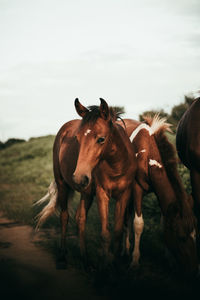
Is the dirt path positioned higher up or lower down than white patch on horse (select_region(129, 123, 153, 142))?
lower down

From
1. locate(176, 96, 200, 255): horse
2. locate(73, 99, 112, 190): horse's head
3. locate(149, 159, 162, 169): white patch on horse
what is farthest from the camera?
locate(149, 159, 162, 169): white patch on horse

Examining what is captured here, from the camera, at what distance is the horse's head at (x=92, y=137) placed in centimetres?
367

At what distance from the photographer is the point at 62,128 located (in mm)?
6074

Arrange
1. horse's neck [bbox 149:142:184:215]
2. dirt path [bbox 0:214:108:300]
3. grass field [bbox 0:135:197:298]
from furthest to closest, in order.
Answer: horse's neck [bbox 149:142:184:215]
grass field [bbox 0:135:197:298]
dirt path [bbox 0:214:108:300]

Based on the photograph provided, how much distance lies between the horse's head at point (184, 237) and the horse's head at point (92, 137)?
1.21 meters

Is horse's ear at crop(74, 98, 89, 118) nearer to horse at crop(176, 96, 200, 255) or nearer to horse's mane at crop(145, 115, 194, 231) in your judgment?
horse's mane at crop(145, 115, 194, 231)

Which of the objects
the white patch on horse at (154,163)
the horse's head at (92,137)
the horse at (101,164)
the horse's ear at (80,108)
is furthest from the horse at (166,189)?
the horse's ear at (80,108)

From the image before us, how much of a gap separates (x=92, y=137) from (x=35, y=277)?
2.10m

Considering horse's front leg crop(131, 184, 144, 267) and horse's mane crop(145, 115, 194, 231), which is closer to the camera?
horse's mane crop(145, 115, 194, 231)

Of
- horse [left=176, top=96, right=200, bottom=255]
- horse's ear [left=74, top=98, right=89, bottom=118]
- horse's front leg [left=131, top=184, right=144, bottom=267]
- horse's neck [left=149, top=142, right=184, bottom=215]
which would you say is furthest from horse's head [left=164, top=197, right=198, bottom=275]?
horse's ear [left=74, top=98, right=89, bottom=118]

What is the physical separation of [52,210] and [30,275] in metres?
1.62

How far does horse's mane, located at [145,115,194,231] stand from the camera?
386 centimetres

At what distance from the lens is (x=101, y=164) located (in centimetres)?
439

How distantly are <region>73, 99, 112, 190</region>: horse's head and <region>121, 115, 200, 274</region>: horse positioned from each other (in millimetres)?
908
